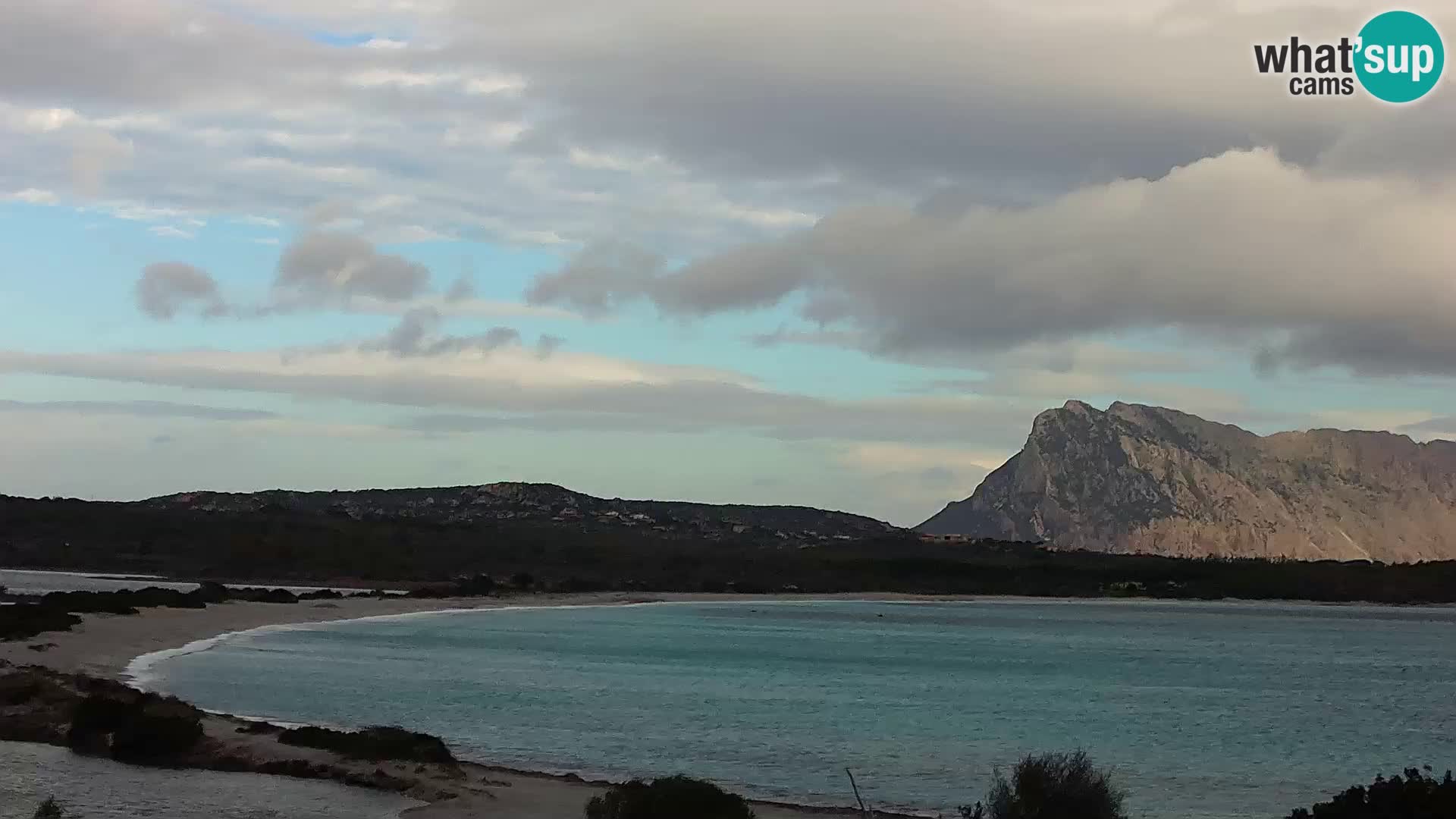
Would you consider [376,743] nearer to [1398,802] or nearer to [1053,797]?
[1053,797]

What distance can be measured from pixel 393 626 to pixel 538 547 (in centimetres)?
7020

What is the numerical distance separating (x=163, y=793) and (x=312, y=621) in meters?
52.9

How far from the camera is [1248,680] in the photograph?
200ft

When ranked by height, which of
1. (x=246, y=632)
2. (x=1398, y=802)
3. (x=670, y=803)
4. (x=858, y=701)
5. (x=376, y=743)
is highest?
(x=1398, y=802)

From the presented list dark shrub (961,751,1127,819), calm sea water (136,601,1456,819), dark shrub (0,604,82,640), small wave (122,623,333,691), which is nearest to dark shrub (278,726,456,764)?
calm sea water (136,601,1456,819)

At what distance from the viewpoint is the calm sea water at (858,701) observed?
28.8 metres

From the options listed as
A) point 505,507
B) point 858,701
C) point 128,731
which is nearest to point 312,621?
point 858,701

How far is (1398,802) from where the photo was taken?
15703 mm

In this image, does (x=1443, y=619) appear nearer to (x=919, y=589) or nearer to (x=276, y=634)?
(x=919, y=589)

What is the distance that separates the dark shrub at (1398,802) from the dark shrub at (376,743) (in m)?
13.5

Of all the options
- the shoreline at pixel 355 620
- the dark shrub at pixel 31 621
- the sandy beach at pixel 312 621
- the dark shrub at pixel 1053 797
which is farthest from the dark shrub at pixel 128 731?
the dark shrub at pixel 31 621

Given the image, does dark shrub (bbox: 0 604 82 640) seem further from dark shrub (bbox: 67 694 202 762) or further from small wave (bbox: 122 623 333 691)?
dark shrub (bbox: 67 694 202 762)

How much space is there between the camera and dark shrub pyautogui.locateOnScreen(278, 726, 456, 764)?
79.0 ft

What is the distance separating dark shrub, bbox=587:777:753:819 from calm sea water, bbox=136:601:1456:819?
6.09m
